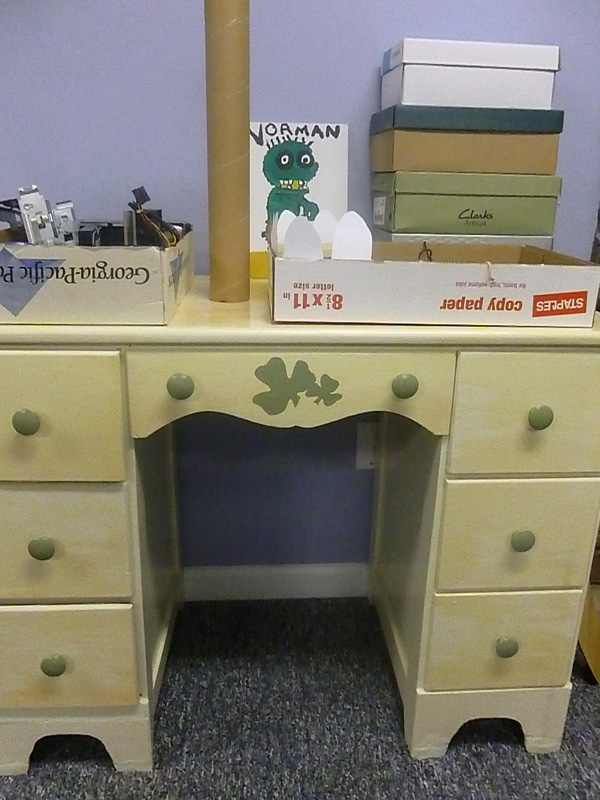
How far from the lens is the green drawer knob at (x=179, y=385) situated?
93cm

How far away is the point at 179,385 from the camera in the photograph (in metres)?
0.93

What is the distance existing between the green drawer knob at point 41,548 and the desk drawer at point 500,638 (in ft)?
1.93

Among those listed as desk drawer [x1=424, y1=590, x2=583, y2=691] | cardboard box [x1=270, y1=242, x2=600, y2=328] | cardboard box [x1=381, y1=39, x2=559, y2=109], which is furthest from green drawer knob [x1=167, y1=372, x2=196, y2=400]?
cardboard box [x1=381, y1=39, x2=559, y2=109]

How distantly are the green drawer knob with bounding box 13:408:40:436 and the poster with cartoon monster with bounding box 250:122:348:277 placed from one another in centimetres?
55

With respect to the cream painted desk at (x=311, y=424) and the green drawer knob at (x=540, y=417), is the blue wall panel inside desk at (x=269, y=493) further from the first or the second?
the green drawer knob at (x=540, y=417)

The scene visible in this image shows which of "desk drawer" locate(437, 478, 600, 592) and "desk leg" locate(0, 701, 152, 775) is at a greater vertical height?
"desk drawer" locate(437, 478, 600, 592)

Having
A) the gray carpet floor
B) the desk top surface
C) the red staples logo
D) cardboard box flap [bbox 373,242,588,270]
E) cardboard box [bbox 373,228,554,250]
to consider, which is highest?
cardboard box [bbox 373,228,554,250]

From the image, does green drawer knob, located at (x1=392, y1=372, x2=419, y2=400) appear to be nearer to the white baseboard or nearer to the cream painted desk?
the cream painted desk

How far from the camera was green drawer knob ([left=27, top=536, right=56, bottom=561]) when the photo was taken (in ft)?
3.28

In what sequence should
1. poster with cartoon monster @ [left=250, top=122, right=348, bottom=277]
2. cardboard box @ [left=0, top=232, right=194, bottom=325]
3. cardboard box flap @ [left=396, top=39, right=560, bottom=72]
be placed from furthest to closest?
poster with cartoon monster @ [left=250, top=122, right=348, bottom=277] → cardboard box flap @ [left=396, top=39, right=560, bottom=72] → cardboard box @ [left=0, top=232, right=194, bottom=325]

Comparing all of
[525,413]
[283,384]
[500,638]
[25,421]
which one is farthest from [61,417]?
[500,638]

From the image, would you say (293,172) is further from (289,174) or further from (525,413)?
(525,413)

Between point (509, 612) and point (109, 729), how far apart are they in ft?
2.21

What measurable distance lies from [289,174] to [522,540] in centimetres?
77
